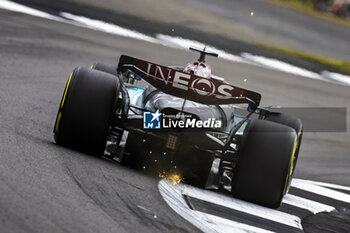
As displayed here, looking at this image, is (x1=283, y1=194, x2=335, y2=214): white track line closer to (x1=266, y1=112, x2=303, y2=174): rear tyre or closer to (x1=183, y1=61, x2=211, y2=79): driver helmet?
(x1=266, y1=112, x2=303, y2=174): rear tyre

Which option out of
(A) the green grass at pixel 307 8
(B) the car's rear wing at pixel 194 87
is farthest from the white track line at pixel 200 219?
(A) the green grass at pixel 307 8

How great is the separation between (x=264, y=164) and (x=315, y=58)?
1369 cm

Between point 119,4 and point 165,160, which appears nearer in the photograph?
point 165,160

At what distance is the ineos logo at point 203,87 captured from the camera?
8562mm

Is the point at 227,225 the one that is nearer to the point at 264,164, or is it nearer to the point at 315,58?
the point at 264,164

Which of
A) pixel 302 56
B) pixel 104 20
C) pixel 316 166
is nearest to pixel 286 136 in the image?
pixel 316 166

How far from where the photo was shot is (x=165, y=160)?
329 inches

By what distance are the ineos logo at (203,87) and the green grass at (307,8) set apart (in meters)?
19.0

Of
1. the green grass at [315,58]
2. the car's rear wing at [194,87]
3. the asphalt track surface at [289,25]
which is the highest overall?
the asphalt track surface at [289,25]

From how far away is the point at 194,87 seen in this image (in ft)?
28.2

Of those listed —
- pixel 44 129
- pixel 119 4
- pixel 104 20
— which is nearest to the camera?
pixel 44 129

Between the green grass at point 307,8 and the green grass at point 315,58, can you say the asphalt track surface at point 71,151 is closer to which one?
the green grass at point 315,58

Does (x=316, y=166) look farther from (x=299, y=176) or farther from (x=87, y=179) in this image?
(x=87, y=179)

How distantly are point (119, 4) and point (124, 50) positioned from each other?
4.55 m
